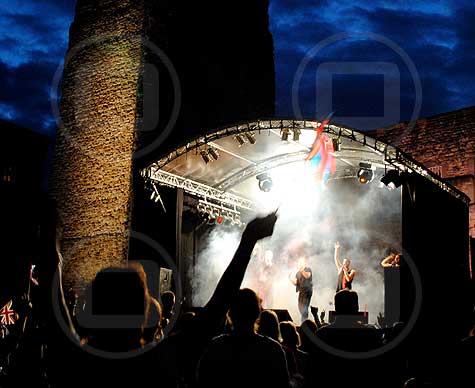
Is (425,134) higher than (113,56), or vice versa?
(113,56)

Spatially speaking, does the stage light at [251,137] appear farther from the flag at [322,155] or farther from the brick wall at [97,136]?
the brick wall at [97,136]

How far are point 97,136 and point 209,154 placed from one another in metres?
4.55

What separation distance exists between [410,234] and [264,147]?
15.1ft

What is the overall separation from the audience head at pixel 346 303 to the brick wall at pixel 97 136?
11.1 metres

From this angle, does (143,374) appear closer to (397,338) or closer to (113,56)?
(397,338)

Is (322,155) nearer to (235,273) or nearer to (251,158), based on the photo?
(251,158)

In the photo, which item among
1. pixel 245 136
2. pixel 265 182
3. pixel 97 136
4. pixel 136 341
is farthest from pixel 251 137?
pixel 136 341

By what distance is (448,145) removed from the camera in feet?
48.5

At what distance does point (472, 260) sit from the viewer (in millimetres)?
12172

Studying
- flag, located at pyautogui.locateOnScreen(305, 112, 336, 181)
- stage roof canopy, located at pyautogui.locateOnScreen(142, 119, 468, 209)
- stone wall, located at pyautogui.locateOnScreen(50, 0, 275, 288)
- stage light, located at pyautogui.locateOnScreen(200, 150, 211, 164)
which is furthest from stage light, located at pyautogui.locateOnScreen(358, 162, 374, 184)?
stone wall, located at pyautogui.locateOnScreen(50, 0, 275, 288)

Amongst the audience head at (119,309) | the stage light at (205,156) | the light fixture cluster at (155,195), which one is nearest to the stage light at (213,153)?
the stage light at (205,156)

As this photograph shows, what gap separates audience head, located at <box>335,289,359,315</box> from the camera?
339 centimetres

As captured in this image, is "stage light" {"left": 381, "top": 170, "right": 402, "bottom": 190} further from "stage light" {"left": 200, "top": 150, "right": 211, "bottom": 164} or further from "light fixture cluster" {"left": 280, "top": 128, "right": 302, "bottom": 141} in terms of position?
"stage light" {"left": 200, "top": 150, "right": 211, "bottom": 164}

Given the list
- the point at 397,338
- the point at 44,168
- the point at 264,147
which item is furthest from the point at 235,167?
the point at 44,168
